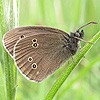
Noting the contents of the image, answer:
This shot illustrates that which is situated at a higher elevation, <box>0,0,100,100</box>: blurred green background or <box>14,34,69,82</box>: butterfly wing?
<box>14,34,69,82</box>: butterfly wing

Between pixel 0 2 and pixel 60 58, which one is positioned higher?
pixel 0 2

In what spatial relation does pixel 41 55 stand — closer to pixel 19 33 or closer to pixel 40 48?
pixel 40 48

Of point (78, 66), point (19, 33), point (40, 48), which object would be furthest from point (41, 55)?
point (78, 66)

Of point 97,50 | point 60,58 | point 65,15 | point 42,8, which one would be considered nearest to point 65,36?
point 60,58

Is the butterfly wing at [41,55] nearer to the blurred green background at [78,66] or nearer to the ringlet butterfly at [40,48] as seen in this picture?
the ringlet butterfly at [40,48]

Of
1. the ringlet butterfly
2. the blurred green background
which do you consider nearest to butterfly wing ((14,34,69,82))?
the ringlet butterfly

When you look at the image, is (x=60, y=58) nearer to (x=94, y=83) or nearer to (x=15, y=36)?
(x=15, y=36)

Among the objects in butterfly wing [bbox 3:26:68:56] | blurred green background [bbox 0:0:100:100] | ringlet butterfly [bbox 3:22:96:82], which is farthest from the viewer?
blurred green background [bbox 0:0:100:100]

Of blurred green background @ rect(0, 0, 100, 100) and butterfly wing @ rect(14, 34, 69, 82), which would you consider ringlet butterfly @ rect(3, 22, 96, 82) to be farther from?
blurred green background @ rect(0, 0, 100, 100)
